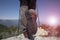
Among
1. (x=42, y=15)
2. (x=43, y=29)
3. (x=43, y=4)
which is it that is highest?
(x=43, y=4)

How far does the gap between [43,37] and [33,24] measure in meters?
0.18

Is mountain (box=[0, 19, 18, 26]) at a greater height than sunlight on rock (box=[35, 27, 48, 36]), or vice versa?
mountain (box=[0, 19, 18, 26])

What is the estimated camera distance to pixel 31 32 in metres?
1.57

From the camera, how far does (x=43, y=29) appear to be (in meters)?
1.56

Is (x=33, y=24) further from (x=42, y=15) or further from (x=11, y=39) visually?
(x=11, y=39)

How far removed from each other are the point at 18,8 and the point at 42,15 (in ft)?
0.92

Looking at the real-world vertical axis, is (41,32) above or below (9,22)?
below

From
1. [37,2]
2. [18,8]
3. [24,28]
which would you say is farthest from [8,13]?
[37,2]

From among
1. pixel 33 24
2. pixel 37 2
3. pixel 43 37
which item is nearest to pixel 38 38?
pixel 43 37

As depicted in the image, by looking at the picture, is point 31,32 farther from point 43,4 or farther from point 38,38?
point 43,4

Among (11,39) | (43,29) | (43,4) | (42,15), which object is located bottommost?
(11,39)

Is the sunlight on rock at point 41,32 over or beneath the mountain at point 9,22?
beneath

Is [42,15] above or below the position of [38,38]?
above

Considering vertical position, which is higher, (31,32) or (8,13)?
(8,13)
